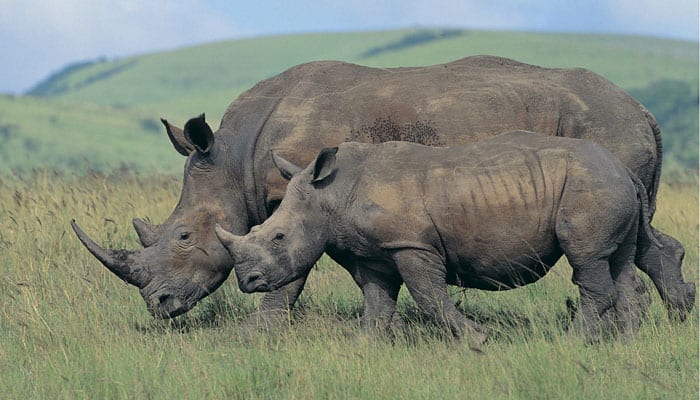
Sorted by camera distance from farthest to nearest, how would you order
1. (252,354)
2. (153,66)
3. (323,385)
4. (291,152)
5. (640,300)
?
(153,66)
(291,152)
(640,300)
(252,354)
(323,385)

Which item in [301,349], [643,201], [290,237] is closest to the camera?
[301,349]

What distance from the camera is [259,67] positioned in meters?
94.6

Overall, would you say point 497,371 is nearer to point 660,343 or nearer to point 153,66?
point 660,343

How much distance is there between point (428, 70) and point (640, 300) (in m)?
2.24

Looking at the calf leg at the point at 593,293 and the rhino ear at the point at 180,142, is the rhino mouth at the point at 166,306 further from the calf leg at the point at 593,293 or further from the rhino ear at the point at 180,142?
the calf leg at the point at 593,293

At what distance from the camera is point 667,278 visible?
762 cm

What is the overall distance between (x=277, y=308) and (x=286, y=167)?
3.73ft

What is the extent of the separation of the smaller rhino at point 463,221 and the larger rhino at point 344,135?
0.68 meters

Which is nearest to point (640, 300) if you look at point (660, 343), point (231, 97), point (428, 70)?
point (660, 343)

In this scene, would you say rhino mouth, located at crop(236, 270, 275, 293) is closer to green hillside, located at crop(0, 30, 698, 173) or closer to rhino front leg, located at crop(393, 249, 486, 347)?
rhino front leg, located at crop(393, 249, 486, 347)

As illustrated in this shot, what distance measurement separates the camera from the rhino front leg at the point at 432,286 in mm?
6648

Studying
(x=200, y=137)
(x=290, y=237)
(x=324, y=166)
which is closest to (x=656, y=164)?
(x=324, y=166)

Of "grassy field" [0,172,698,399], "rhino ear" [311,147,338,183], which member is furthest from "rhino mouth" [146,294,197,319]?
"rhino ear" [311,147,338,183]

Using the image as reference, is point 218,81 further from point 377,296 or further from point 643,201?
point 643,201
